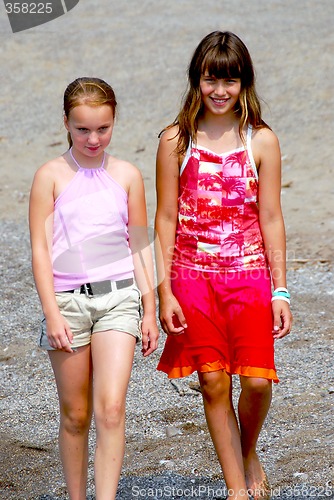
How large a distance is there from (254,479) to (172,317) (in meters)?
0.86

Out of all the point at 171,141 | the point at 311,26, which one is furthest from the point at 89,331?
the point at 311,26

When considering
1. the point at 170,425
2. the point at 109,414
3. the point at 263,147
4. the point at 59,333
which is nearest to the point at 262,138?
the point at 263,147

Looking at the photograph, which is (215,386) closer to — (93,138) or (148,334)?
→ (148,334)

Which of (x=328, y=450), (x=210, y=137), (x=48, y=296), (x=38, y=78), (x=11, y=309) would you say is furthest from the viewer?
(x=38, y=78)

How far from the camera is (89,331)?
344 cm

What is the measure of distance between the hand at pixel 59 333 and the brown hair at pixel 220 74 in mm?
879

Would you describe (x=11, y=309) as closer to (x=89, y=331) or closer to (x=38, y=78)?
(x=89, y=331)

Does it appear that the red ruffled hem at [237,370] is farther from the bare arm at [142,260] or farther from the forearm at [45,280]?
the forearm at [45,280]

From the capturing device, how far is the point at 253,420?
3.80m

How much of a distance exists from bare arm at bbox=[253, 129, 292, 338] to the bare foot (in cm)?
64

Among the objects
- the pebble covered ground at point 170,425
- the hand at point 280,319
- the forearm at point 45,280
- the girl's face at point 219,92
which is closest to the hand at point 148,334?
the forearm at point 45,280

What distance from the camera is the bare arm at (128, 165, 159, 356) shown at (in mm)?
3498

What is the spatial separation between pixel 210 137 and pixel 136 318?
83 cm

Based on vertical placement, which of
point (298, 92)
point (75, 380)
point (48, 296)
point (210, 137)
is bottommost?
point (298, 92)
